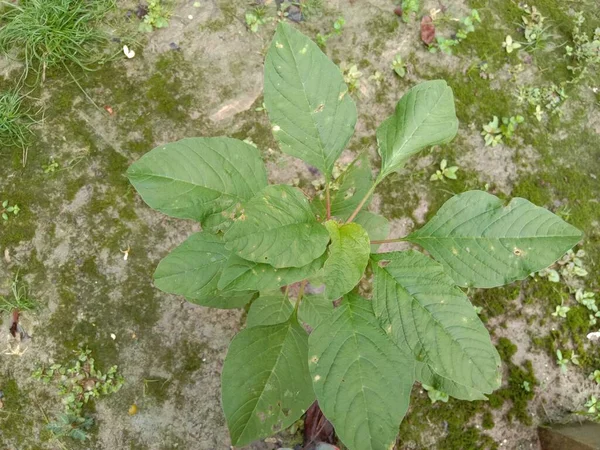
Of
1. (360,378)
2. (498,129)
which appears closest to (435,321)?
(360,378)

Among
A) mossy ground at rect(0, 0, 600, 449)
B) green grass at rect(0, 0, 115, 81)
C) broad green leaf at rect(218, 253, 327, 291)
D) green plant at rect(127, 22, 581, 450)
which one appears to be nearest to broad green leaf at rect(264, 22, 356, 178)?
green plant at rect(127, 22, 581, 450)

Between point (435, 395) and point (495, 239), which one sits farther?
point (435, 395)

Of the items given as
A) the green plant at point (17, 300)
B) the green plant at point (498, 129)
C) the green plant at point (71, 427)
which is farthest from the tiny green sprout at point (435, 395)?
the green plant at point (17, 300)

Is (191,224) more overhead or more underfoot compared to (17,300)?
more overhead

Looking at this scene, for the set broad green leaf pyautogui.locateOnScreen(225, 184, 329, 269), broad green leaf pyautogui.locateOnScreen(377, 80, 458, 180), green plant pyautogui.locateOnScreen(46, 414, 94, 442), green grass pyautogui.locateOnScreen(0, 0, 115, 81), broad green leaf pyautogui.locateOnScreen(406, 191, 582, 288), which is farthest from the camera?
green grass pyautogui.locateOnScreen(0, 0, 115, 81)

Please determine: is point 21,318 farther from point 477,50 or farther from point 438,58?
point 477,50

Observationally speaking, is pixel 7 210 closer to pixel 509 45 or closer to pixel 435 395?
pixel 435 395

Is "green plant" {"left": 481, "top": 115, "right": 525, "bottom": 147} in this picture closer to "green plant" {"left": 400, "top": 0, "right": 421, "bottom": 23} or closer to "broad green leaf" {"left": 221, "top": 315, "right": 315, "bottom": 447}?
"green plant" {"left": 400, "top": 0, "right": 421, "bottom": 23}
